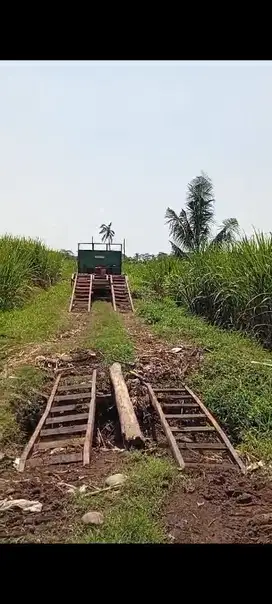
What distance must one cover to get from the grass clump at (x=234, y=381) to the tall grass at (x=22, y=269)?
4848 mm

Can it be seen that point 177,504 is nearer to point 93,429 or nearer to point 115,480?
point 115,480

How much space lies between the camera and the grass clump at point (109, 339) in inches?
335

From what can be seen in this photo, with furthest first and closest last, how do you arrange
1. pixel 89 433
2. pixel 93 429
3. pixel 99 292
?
pixel 99 292 → pixel 93 429 → pixel 89 433

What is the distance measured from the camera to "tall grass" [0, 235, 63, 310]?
14.0m

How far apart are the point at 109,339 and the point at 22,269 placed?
7.24m

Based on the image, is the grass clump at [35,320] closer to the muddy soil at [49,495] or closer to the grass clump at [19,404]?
the grass clump at [19,404]

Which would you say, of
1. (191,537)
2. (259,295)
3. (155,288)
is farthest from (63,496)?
(155,288)

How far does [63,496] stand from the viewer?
379cm

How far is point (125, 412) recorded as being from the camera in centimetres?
594

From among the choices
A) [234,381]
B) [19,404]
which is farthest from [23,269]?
[234,381]

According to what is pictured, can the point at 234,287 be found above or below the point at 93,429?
above

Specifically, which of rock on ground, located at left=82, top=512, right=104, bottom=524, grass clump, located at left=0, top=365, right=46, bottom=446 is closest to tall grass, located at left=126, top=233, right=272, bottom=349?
grass clump, located at left=0, top=365, right=46, bottom=446

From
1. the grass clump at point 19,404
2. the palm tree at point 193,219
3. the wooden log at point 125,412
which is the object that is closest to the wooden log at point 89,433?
the wooden log at point 125,412
